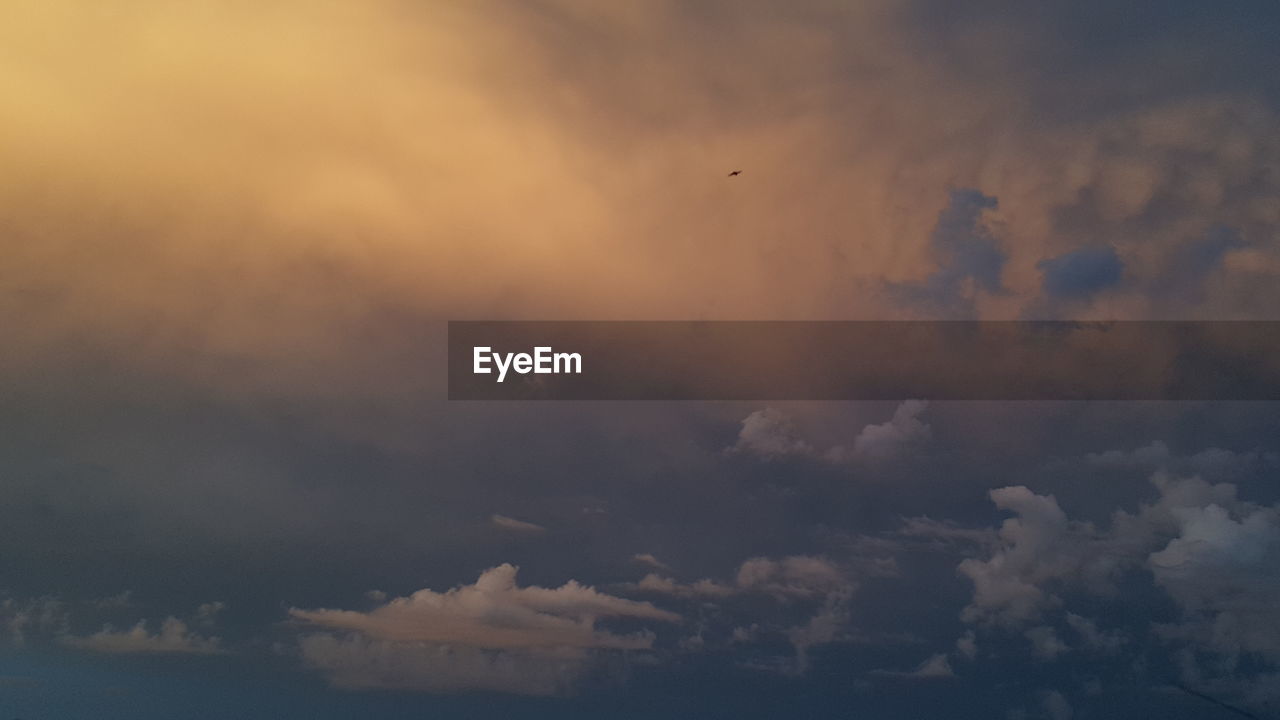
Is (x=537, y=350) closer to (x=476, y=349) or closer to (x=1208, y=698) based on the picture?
(x=476, y=349)

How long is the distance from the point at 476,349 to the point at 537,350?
419 inches

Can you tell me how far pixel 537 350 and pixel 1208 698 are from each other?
554 feet

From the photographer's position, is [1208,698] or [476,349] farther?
[1208,698]

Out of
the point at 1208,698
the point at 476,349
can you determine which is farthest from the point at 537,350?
the point at 1208,698

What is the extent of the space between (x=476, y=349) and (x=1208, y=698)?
178 meters

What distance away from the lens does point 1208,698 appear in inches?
6496

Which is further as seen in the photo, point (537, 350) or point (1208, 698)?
point (1208, 698)

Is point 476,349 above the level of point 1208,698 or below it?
above

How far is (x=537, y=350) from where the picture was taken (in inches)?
5157

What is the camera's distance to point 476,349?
129250 mm
